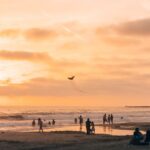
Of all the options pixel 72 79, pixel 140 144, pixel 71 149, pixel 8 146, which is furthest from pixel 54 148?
pixel 72 79

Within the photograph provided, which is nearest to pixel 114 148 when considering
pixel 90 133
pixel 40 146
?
pixel 40 146

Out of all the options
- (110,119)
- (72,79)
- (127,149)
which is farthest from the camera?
(110,119)

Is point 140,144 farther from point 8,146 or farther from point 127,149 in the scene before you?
point 8,146

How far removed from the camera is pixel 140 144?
33.5 metres

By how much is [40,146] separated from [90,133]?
14618 mm

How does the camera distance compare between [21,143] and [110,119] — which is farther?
[110,119]

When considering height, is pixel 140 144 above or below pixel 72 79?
below

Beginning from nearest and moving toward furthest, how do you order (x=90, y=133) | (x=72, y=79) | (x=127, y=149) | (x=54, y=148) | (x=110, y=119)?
(x=127, y=149) < (x=54, y=148) < (x=72, y=79) < (x=90, y=133) < (x=110, y=119)

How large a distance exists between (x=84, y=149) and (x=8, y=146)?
6650 millimetres

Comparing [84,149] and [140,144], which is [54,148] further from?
[140,144]

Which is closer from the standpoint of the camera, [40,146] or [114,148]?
[114,148]

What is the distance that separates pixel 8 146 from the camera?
118 feet

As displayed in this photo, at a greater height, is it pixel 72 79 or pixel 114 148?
pixel 72 79

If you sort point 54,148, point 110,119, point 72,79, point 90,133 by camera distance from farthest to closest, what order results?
point 110,119, point 90,133, point 72,79, point 54,148
